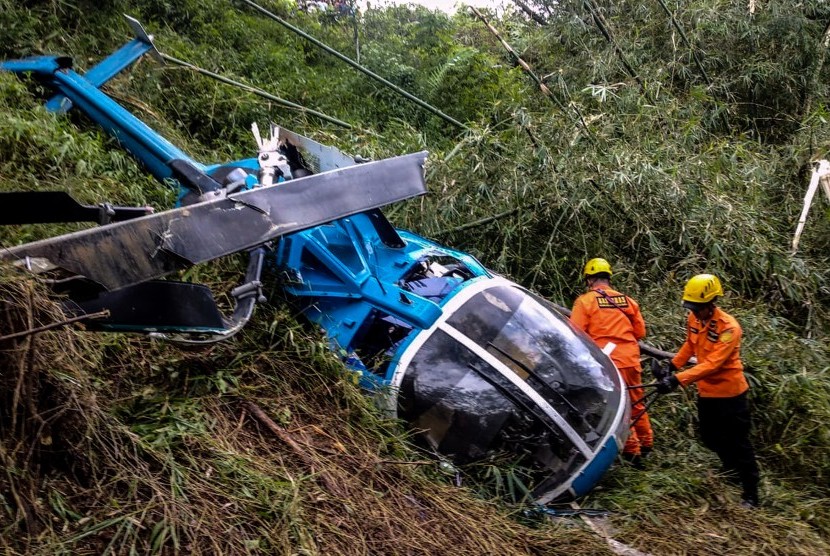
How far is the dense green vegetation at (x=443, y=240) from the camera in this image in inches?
111

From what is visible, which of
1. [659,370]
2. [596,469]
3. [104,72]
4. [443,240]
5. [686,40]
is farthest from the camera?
[686,40]

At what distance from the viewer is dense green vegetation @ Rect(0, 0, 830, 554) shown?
9.28 ft

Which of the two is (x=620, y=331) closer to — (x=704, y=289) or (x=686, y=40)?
(x=704, y=289)

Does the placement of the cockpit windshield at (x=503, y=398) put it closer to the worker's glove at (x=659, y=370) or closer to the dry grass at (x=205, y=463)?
the dry grass at (x=205, y=463)

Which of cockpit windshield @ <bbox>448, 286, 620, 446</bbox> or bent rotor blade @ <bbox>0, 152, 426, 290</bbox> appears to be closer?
bent rotor blade @ <bbox>0, 152, 426, 290</bbox>

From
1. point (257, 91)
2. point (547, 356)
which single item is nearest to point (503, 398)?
point (547, 356)

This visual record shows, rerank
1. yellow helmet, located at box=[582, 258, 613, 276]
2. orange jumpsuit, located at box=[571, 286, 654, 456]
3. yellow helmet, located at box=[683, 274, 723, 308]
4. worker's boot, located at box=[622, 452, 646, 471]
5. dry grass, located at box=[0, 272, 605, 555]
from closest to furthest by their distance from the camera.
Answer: dry grass, located at box=[0, 272, 605, 555] < worker's boot, located at box=[622, 452, 646, 471] < yellow helmet, located at box=[683, 274, 723, 308] < orange jumpsuit, located at box=[571, 286, 654, 456] < yellow helmet, located at box=[582, 258, 613, 276]

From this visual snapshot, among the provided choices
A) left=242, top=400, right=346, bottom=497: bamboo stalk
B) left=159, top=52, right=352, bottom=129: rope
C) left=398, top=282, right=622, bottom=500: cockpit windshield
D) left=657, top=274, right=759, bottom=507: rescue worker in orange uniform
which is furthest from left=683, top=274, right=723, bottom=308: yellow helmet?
left=159, top=52, right=352, bottom=129: rope

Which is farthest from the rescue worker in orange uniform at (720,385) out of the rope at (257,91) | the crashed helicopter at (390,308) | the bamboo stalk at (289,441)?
the rope at (257,91)

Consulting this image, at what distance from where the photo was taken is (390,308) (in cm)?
415

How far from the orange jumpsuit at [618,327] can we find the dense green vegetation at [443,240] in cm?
46

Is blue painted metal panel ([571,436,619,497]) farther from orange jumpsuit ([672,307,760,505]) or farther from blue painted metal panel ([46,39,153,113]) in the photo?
blue painted metal panel ([46,39,153,113])

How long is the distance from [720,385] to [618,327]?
73 cm

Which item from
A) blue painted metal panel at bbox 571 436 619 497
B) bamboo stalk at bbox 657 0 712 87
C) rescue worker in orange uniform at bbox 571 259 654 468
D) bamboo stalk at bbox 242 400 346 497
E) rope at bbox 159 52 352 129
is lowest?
bamboo stalk at bbox 242 400 346 497
